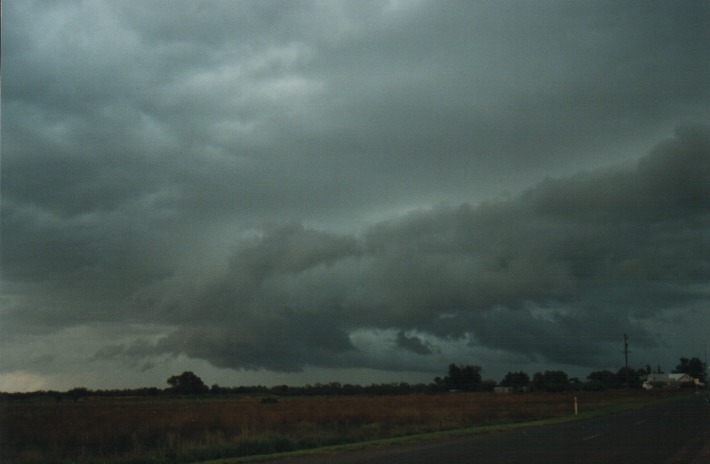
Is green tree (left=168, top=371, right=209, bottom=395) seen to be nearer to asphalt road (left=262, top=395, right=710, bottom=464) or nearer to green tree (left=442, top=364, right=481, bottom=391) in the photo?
green tree (left=442, top=364, right=481, bottom=391)

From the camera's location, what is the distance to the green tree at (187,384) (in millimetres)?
151375

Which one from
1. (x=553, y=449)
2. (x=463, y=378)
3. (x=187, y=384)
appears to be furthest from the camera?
(x=463, y=378)

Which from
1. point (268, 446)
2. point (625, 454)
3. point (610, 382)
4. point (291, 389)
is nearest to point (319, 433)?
point (268, 446)

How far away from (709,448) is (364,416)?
2826 cm

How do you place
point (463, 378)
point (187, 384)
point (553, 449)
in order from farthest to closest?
point (463, 378), point (187, 384), point (553, 449)

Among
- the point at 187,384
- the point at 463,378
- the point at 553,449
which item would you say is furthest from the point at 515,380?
the point at 553,449

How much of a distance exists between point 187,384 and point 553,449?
5518 inches

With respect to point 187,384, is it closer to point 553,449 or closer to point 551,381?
point 551,381

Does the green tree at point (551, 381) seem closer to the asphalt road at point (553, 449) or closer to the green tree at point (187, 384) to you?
the green tree at point (187, 384)

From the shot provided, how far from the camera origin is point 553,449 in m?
20.5

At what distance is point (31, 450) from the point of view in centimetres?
2758

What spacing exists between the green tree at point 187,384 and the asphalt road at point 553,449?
13143 centimetres

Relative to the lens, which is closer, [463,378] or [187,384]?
[187,384]

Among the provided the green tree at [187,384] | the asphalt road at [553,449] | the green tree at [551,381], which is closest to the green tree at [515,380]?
the green tree at [551,381]
